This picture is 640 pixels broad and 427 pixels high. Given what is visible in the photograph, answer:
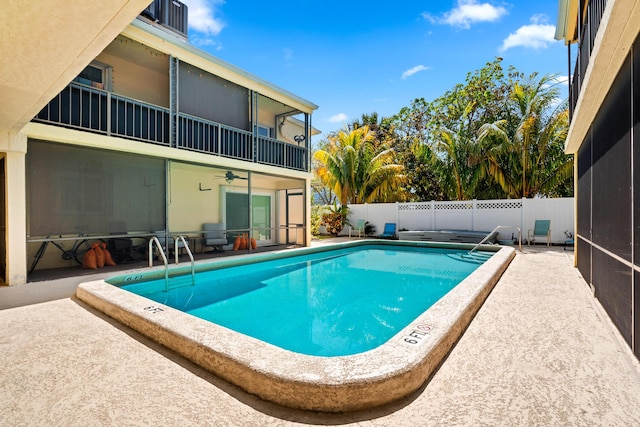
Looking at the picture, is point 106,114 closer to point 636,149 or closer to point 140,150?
point 140,150

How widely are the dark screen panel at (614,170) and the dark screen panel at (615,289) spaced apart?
0.61 ft

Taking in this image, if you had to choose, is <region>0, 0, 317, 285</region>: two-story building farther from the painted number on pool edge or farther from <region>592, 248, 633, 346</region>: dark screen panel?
<region>592, 248, 633, 346</region>: dark screen panel

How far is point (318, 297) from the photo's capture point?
20.1 feet

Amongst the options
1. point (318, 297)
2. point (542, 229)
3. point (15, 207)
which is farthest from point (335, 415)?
point (542, 229)

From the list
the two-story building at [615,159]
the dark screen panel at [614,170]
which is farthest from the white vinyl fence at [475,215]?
the dark screen panel at [614,170]

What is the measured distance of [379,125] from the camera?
24875 millimetres

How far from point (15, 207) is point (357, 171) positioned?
1374 cm

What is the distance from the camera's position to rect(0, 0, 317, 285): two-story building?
6266mm

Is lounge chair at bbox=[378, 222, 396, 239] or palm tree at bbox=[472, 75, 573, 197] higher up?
palm tree at bbox=[472, 75, 573, 197]

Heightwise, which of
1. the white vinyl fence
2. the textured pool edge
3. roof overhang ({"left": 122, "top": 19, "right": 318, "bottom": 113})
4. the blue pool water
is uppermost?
roof overhang ({"left": 122, "top": 19, "right": 318, "bottom": 113})

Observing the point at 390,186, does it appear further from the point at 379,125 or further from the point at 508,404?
the point at 508,404

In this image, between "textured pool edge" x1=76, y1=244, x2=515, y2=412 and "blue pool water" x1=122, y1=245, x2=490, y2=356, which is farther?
"blue pool water" x1=122, y1=245, x2=490, y2=356

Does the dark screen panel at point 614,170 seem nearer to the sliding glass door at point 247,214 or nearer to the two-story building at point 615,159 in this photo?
the two-story building at point 615,159

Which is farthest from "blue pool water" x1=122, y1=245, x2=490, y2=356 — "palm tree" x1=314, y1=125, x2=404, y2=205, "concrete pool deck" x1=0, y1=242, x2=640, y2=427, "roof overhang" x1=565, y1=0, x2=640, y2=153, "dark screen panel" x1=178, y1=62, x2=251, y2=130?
"palm tree" x1=314, y1=125, x2=404, y2=205
